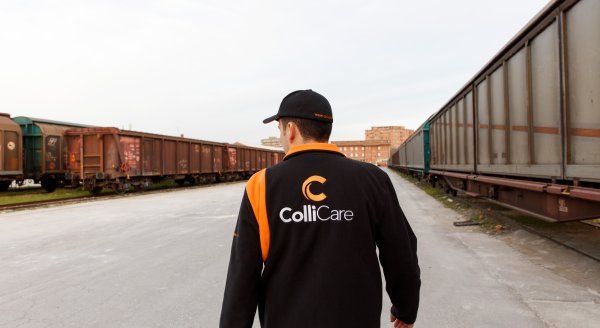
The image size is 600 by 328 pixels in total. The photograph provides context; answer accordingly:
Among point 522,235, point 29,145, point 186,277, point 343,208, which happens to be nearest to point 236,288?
point 343,208

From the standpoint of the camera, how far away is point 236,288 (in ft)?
5.05

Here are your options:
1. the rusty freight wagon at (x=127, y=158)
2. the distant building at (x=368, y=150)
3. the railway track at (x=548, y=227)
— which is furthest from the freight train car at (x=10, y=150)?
the distant building at (x=368, y=150)

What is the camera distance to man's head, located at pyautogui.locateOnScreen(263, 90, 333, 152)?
1637 mm

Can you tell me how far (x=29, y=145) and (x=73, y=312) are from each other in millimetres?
17498

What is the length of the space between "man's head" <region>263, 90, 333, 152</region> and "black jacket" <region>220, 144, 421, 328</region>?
8 centimetres

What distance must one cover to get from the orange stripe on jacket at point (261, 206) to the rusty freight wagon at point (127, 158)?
673 inches

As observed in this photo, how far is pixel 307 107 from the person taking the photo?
1635 millimetres

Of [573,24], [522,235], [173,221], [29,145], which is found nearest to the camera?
[573,24]

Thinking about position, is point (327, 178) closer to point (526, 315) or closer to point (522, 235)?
point (526, 315)

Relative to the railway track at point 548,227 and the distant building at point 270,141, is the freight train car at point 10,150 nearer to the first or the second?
the railway track at point 548,227

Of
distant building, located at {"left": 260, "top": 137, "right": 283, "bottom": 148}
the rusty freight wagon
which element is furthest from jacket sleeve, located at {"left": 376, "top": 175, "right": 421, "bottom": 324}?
distant building, located at {"left": 260, "top": 137, "right": 283, "bottom": 148}

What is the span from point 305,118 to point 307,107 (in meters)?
0.05

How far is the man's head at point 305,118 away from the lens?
164cm

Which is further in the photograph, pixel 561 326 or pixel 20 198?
pixel 20 198
